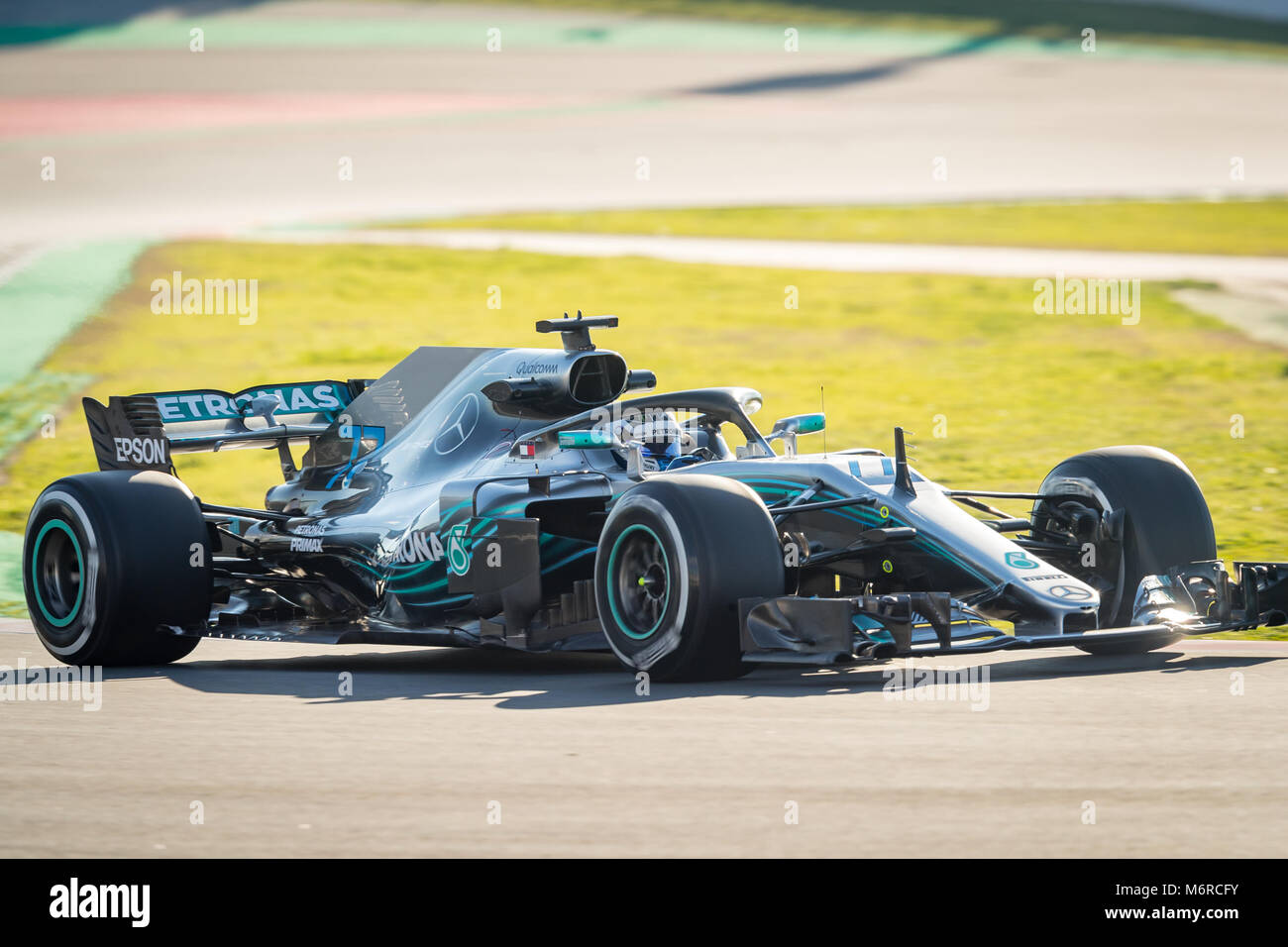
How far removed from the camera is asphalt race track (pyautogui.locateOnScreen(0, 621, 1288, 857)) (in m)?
6.04

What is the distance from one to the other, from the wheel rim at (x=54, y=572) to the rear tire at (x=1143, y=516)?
18.0 feet

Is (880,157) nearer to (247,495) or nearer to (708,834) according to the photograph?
(247,495)

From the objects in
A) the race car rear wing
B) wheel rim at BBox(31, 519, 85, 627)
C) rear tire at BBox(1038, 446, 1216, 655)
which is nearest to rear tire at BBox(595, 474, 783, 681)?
rear tire at BBox(1038, 446, 1216, 655)

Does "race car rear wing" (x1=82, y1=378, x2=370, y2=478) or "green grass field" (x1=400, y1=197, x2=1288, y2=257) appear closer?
"race car rear wing" (x1=82, y1=378, x2=370, y2=478)

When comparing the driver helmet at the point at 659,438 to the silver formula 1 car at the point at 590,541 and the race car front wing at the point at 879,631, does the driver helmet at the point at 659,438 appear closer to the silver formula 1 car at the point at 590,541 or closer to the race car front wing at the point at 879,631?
the silver formula 1 car at the point at 590,541

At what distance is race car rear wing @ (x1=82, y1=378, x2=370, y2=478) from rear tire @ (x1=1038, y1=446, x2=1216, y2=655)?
4.79 metres

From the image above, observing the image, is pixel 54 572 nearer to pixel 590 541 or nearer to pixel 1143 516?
pixel 590 541

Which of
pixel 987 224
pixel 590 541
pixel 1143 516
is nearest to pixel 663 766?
pixel 590 541

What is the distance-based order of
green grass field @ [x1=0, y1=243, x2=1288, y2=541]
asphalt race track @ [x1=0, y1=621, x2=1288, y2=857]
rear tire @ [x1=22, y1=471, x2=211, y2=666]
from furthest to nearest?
green grass field @ [x1=0, y1=243, x2=1288, y2=541]
rear tire @ [x1=22, y1=471, x2=211, y2=666]
asphalt race track @ [x1=0, y1=621, x2=1288, y2=857]

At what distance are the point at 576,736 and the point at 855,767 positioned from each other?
4.15 ft

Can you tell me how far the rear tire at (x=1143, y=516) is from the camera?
10.3 m

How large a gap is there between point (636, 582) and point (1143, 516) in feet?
9.14

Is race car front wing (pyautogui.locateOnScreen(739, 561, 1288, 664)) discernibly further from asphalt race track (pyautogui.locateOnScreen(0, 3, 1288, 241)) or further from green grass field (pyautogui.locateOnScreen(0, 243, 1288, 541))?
asphalt race track (pyautogui.locateOnScreen(0, 3, 1288, 241))

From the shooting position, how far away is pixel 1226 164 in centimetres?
4816
